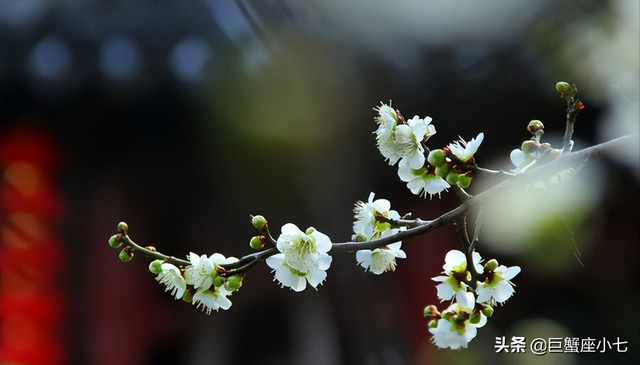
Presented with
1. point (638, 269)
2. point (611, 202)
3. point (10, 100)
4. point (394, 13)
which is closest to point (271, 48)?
point (394, 13)

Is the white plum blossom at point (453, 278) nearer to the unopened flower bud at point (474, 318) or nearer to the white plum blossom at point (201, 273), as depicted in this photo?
the unopened flower bud at point (474, 318)

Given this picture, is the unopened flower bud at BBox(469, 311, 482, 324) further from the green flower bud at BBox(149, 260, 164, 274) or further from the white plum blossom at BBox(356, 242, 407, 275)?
the green flower bud at BBox(149, 260, 164, 274)

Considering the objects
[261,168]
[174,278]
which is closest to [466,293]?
[174,278]

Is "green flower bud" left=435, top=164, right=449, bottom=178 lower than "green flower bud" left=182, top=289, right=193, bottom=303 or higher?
higher

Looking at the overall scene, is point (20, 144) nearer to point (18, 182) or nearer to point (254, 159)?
point (18, 182)

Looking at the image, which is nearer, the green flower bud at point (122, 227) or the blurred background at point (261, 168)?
the green flower bud at point (122, 227)

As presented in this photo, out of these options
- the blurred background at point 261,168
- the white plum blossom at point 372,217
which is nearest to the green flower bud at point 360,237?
the white plum blossom at point 372,217

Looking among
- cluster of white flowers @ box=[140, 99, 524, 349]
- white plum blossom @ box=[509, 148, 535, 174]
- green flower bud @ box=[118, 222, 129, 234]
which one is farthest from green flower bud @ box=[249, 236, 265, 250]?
white plum blossom @ box=[509, 148, 535, 174]
